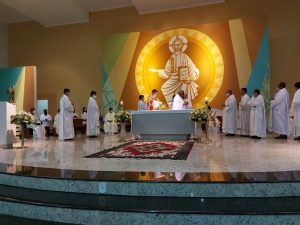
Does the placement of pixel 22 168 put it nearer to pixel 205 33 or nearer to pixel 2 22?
pixel 205 33

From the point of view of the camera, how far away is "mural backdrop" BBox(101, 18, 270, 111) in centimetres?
1173

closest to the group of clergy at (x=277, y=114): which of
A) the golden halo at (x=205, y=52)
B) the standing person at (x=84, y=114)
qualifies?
the golden halo at (x=205, y=52)

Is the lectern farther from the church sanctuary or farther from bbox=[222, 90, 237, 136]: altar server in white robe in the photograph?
bbox=[222, 90, 237, 136]: altar server in white robe

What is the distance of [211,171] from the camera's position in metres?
3.93

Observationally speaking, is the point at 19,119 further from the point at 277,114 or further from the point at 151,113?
the point at 277,114

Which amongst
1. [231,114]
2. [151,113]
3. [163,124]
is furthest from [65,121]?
[231,114]

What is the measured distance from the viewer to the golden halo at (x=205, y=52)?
12.2m

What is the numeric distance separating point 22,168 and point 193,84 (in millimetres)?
9279

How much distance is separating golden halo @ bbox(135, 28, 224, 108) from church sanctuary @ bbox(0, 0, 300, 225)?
0.04m

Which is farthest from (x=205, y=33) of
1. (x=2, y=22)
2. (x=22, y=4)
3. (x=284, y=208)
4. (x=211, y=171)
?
(x=2, y=22)

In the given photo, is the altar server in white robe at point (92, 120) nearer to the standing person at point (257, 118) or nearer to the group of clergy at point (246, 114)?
the group of clergy at point (246, 114)

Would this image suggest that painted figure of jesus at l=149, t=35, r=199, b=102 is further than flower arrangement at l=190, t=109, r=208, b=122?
Yes

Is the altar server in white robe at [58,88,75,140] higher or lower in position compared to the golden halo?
lower

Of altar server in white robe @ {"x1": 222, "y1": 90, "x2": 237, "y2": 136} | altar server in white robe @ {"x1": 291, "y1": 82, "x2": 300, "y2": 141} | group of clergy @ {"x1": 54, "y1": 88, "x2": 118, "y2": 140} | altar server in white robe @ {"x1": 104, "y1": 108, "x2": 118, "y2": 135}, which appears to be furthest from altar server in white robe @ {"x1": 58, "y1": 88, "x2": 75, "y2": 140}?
altar server in white robe @ {"x1": 291, "y1": 82, "x2": 300, "y2": 141}
